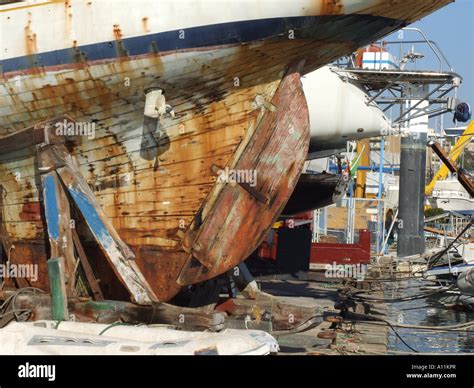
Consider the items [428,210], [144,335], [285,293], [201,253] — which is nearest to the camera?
[144,335]

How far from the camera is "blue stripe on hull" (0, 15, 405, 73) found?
9.78 m

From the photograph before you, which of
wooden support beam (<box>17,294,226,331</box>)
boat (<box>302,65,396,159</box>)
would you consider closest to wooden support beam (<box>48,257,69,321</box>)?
wooden support beam (<box>17,294,226,331</box>)

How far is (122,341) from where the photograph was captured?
883 centimetres

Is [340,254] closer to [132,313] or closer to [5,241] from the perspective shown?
[5,241]

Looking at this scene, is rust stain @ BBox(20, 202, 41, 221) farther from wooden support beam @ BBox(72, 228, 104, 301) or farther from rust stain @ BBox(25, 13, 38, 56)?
rust stain @ BBox(25, 13, 38, 56)

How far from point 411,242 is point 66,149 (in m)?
14.0

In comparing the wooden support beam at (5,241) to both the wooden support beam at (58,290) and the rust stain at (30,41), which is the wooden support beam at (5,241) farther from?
the rust stain at (30,41)

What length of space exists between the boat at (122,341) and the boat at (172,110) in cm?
87

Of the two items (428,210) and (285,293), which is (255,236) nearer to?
(285,293)

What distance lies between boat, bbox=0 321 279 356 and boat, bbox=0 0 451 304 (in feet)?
2.85

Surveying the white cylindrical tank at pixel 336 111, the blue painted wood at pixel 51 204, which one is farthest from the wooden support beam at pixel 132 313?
the white cylindrical tank at pixel 336 111

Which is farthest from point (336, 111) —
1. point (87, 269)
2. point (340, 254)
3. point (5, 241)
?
point (5, 241)

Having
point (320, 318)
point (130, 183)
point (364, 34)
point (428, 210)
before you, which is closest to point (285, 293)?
point (320, 318)

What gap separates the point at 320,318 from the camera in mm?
11188
